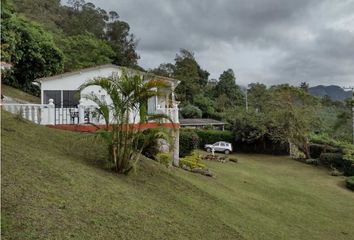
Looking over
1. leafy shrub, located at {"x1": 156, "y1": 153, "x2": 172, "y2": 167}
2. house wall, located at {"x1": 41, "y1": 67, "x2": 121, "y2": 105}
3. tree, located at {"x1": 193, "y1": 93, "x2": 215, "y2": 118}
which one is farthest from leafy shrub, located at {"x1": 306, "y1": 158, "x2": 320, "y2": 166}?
tree, located at {"x1": 193, "y1": 93, "x2": 215, "y2": 118}

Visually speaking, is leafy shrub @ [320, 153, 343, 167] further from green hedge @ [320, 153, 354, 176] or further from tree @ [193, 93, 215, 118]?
tree @ [193, 93, 215, 118]

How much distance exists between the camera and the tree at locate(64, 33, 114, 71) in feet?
143

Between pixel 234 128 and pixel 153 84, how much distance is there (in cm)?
3209

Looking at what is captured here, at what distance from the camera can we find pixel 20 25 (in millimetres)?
27750

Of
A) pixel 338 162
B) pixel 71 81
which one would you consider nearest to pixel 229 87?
pixel 338 162

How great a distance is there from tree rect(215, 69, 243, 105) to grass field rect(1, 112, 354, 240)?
182ft

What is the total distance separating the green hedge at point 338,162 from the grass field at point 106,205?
16595 mm

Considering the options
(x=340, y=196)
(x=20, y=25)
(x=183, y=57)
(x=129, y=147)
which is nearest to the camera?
(x=129, y=147)

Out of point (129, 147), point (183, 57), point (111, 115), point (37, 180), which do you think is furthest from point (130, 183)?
point (183, 57)

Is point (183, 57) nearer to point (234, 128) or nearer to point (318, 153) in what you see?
point (234, 128)

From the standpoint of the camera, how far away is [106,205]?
642 centimetres

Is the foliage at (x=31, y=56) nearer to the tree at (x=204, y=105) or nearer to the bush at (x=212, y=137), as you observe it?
the bush at (x=212, y=137)

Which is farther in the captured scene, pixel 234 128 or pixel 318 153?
pixel 234 128

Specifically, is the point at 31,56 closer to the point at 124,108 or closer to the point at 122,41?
the point at 124,108
